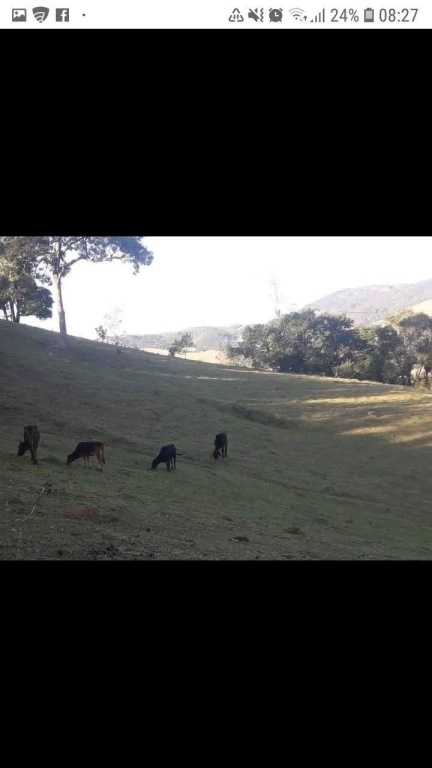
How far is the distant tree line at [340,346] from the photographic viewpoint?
46.4 m

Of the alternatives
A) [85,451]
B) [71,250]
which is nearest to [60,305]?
[71,250]

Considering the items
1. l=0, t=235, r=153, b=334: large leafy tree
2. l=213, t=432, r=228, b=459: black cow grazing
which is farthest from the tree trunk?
l=213, t=432, r=228, b=459: black cow grazing

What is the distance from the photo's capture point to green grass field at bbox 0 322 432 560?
370 inches

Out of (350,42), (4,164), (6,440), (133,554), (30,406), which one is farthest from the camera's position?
(30,406)
